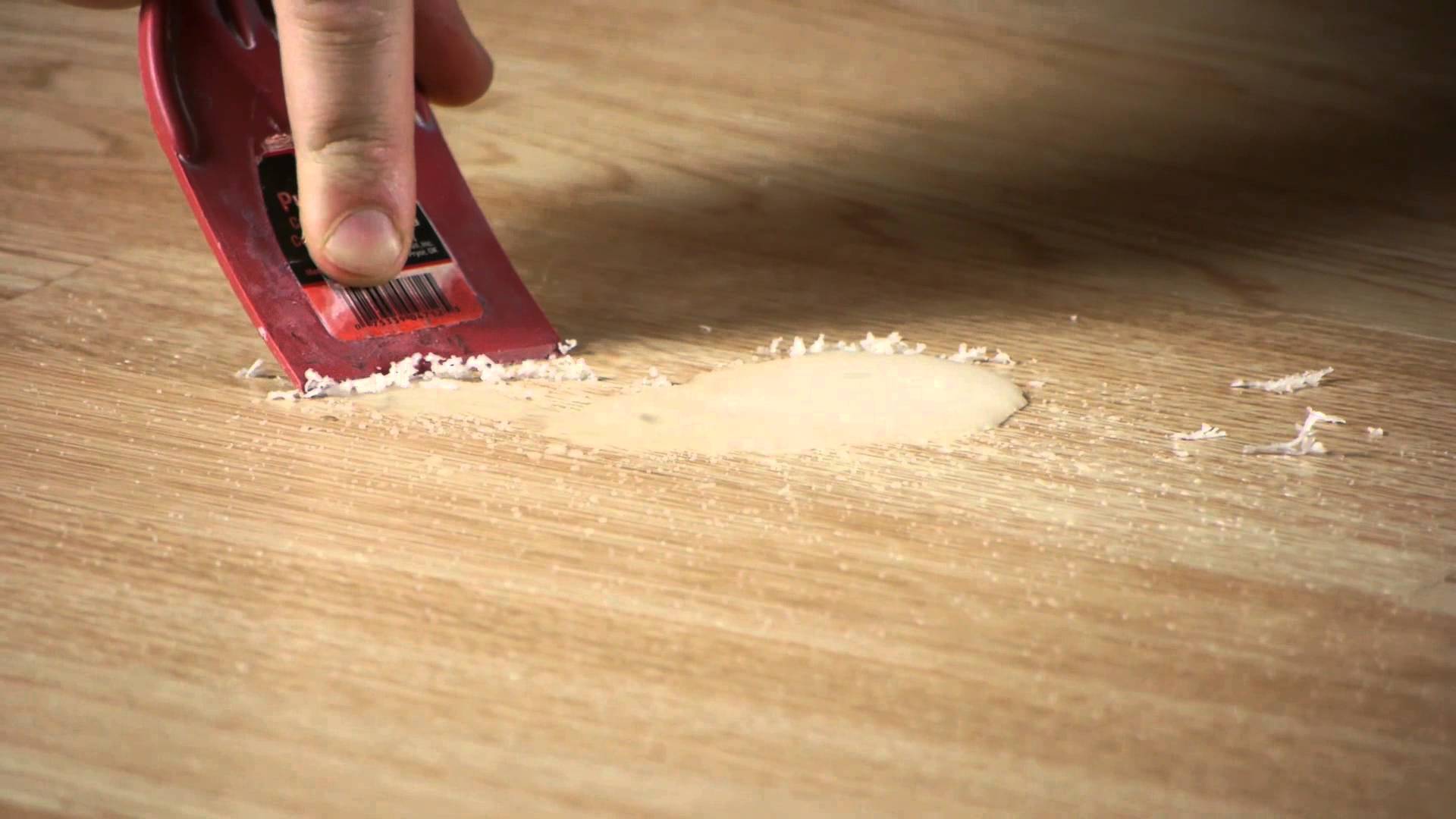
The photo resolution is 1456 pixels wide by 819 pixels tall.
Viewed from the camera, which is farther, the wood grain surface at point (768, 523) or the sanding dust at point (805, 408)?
the sanding dust at point (805, 408)

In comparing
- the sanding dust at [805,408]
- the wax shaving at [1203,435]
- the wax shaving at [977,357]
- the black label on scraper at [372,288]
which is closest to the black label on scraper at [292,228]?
the black label on scraper at [372,288]

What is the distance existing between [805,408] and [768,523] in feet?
0.38

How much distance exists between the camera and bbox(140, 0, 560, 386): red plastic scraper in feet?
2.42

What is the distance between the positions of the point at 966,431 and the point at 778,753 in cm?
27

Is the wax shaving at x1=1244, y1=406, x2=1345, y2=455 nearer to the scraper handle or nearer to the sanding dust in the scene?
the sanding dust

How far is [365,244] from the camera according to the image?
71 cm

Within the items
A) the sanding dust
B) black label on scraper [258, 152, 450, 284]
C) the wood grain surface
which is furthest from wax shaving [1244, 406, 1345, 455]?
black label on scraper [258, 152, 450, 284]

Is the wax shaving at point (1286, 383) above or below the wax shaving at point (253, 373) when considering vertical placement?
above

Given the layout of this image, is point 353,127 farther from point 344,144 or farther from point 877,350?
point 877,350

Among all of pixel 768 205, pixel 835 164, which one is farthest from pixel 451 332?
pixel 835 164

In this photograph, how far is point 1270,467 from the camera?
0.66m

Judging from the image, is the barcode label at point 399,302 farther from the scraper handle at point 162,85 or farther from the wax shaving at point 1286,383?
the wax shaving at point 1286,383

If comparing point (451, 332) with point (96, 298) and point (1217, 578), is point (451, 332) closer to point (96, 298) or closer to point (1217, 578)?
point (96, 298)

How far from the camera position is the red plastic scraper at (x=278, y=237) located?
737 millimetres
